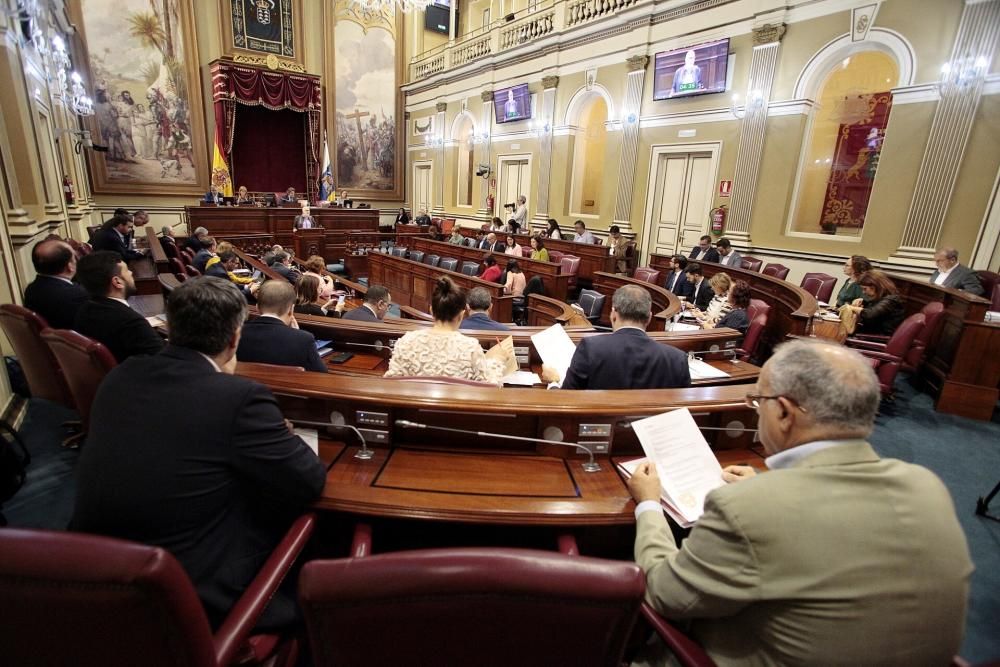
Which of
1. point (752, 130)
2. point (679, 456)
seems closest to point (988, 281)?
point (752, 130)

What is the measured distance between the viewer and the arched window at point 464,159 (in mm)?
14898

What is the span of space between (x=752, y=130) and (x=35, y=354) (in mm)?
9670

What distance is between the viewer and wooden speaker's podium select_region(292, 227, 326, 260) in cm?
1077

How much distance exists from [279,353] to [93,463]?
4.22ft

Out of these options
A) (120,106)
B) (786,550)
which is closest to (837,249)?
(786,550)

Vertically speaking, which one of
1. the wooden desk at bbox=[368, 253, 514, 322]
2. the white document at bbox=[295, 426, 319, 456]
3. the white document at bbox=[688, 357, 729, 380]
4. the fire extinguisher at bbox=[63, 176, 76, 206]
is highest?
the fire extinguisher at bbox=[63, 176, 76, 206]

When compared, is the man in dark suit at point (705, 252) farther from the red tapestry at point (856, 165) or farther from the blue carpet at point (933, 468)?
the blue carpet at point (933, 468)

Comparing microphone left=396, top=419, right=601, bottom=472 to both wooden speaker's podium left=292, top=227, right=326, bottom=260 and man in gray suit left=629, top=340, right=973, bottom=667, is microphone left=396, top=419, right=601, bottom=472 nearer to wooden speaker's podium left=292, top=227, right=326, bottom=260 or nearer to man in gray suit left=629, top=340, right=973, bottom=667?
man in gray suit left=629, top=340, right=973, bottom=667

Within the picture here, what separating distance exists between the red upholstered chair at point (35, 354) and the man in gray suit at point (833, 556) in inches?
140

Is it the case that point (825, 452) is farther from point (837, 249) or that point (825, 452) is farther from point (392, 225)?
point (392, 225)

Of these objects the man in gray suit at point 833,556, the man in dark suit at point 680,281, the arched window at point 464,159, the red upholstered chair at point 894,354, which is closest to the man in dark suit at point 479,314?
the man in gray suit at point 833,556

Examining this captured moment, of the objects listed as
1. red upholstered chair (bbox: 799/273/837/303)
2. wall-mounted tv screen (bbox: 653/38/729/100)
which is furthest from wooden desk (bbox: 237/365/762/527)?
wall-mounted tv screen (bbox: 653/38/729/100)

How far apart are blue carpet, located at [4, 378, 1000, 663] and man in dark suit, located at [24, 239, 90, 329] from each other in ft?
2.83

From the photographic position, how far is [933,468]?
11.3ft
